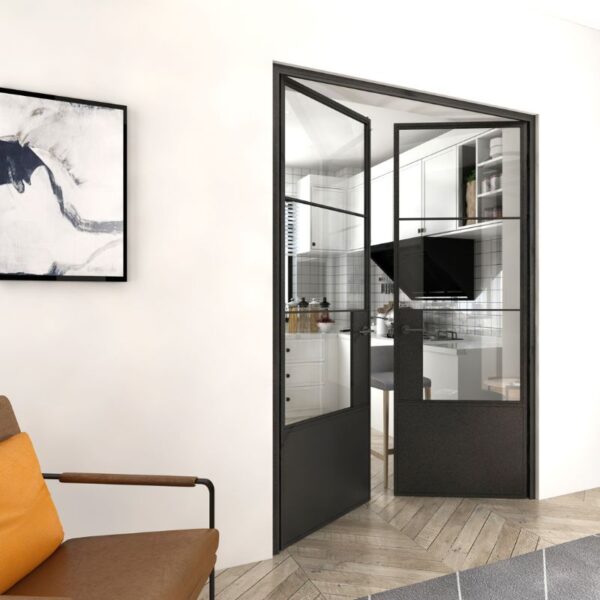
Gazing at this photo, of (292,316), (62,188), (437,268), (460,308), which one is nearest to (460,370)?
(460,308)

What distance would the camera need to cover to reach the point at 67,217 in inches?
81.3

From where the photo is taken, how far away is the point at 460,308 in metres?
3.14

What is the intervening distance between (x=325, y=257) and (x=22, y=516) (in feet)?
5.85

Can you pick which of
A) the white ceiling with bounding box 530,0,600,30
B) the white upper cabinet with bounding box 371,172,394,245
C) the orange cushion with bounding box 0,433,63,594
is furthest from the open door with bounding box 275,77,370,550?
the white ceiling with bounding box 530,0,600,30

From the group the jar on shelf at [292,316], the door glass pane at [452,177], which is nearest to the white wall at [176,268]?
the jar on shelf at [292,316]

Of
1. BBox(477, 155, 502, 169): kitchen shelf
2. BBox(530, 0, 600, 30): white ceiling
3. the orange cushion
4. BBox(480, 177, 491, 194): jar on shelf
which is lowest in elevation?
the orange cushion

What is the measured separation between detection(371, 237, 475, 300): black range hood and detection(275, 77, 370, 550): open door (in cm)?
27

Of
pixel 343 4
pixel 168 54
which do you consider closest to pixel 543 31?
pixel 343 4

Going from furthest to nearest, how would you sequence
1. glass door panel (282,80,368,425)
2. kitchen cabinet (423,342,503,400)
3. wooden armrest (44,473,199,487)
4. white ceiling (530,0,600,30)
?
kitchen cabinet (423,342,503,400) → white ceiling (530,0,600,30) → glass door panel (282,80,368,425) → wooden armrest (44,473,199,487)

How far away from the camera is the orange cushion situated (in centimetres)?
144

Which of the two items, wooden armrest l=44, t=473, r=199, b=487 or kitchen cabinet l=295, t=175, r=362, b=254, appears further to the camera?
kitchen cabinet l=295, t=175, r=362, b=254

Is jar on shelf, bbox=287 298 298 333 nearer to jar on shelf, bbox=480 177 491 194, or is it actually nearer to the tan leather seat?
the tan leather seat

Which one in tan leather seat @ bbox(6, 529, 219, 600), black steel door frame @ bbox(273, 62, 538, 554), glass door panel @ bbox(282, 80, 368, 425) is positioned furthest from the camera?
glass door panel @ bbox(282, 80, 368, 425)

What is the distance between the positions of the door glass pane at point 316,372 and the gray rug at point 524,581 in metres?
0.90
